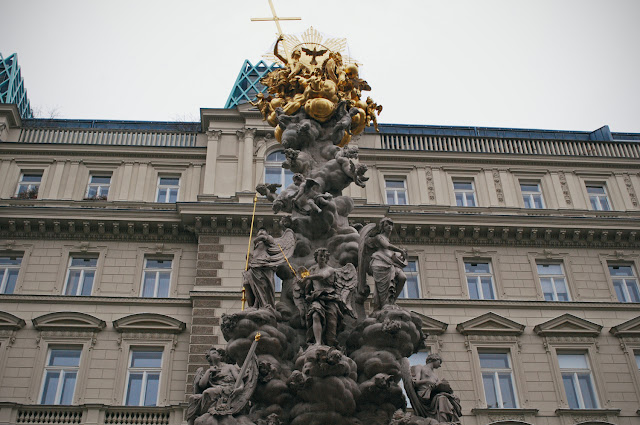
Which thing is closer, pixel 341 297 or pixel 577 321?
pixel 341 297

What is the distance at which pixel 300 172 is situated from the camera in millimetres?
10203

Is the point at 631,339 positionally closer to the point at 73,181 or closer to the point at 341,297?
the point at 341,297

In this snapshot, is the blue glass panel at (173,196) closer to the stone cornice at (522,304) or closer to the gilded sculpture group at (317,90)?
the stone cornice at (522,304)

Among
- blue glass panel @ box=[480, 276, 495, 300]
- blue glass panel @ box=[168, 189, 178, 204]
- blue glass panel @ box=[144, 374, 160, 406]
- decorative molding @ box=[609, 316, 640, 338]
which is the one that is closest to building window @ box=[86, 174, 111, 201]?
blue glass panel @ box=[168, 189, 178, 204]

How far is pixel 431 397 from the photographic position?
728 centimetres

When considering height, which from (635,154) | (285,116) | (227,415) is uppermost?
(635,154)

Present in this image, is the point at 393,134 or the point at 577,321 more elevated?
the point at 393,134

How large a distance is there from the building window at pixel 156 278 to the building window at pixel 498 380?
9.48 m

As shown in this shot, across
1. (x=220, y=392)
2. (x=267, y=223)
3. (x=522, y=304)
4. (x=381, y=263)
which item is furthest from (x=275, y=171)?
(x=220, y=392)

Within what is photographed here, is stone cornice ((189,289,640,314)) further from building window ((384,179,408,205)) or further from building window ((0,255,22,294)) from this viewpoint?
building window ((0,255,22,294))

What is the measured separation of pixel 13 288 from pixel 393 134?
44.9ft

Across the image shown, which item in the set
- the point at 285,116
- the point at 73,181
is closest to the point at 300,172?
the point at 285,116

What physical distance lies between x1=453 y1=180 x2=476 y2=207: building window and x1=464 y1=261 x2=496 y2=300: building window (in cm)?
254

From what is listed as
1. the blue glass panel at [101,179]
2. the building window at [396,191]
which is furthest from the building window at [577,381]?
the blue glass panel at [101,179]
